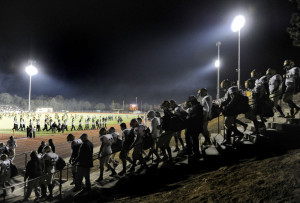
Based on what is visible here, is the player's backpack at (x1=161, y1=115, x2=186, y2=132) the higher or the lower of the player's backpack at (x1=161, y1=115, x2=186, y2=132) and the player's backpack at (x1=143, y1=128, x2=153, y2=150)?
the higher

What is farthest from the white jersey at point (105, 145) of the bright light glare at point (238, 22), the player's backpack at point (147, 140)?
the bright light glare at point (238, 22)

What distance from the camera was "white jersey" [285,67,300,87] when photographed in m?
6.04

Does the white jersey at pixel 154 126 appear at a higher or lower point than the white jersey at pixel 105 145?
higher

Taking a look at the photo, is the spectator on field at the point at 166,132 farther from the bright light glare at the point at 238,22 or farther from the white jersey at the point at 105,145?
the bright light glare at the point at 238,22

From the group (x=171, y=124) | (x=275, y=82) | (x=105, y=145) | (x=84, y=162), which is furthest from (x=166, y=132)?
(x=275, y=82)

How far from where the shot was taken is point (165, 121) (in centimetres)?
598

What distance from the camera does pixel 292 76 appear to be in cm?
610

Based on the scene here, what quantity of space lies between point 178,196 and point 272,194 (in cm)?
167

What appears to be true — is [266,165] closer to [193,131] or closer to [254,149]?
[254,149]

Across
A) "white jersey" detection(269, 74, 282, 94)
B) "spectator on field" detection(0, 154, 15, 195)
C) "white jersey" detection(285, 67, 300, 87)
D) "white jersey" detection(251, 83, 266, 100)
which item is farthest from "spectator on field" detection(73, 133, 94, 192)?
"white jersey" detection(285, 67, 300, 87)

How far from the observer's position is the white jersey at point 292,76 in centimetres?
604

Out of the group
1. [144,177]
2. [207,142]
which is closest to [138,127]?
[144,177]

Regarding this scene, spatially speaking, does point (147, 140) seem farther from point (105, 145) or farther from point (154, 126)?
point (105, 145)

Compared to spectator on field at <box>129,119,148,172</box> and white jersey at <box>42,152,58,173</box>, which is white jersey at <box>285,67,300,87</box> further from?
white jersey at <box>42,152,58,173</box>
